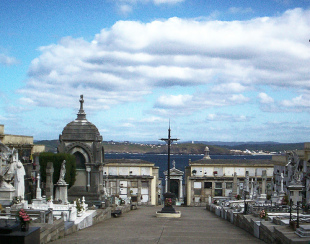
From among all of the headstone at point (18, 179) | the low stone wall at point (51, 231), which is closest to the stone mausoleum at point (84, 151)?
the headstone at point (18, 179)

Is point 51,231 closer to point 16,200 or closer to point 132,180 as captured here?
point 16,200

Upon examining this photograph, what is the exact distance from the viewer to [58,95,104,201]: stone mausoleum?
43094mm

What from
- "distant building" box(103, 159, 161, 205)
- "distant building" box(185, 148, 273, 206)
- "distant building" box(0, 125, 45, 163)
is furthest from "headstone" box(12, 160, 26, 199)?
"distant building" box(185, 148, 273, 206)

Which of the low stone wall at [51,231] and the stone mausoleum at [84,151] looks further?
the stone mausoleum at [84,151]

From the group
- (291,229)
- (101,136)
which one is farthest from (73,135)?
(291,229)

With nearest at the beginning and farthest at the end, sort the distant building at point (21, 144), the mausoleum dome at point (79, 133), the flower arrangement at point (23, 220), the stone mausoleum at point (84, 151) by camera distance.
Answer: the flower arrangement at point (23, 220) < the stone mausoleum at point (84, 151) < the mausoleum dome at point (79, 133) < the distant building at point (21, 144)

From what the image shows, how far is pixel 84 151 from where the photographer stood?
43.4 metres

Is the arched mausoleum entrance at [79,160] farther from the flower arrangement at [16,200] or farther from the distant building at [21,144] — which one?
the flower arrangement at [16,200]

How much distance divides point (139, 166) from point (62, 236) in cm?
4881

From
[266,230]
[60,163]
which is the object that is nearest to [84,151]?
[60,163]

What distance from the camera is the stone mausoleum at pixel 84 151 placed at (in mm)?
43094

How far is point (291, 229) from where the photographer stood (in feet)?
53.2

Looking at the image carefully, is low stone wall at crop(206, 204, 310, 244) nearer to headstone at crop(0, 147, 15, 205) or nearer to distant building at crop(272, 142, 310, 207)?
distant building at crop(272, 142, 310, 207)

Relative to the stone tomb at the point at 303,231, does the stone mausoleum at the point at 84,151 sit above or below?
above
